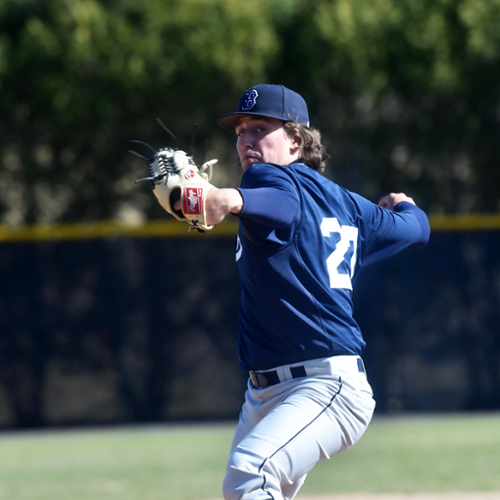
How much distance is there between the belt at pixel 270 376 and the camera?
2.71 m

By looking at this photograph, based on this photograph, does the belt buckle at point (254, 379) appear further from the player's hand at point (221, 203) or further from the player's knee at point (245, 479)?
the player's hand at point (221, 203)

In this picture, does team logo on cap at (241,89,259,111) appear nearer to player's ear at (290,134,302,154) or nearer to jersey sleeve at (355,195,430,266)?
player's ear at (290,134,302,154)

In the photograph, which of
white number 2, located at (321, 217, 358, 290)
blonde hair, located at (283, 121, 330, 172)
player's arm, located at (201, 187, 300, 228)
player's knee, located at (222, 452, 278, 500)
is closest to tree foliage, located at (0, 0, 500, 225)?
blonde hair, located at (283, 121, 330, 172)

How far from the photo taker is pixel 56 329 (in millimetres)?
8523

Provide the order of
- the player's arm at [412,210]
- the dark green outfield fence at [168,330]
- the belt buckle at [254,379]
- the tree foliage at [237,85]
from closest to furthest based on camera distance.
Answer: the belt buckle at [254,379] → the player's arm at [412,210] → the dark green outfield fence at [168,330] → the tree foliage at [237,85]

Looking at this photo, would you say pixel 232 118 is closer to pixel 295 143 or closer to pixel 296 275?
pixel 295 143

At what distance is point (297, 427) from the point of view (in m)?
2.54

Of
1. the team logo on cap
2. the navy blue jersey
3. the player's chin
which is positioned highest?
the team logo on cap

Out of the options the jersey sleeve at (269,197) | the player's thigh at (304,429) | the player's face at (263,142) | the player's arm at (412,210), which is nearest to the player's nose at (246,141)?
the player's face at (263,142)

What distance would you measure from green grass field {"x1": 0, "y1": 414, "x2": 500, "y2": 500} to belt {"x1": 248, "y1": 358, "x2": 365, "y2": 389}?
8.20 feet

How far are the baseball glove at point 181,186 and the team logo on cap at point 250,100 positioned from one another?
0.39 meters

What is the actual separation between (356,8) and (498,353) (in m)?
3.99

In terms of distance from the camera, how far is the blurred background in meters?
8.53

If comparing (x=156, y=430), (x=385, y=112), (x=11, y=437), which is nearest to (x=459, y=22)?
(x=385, y=112)
